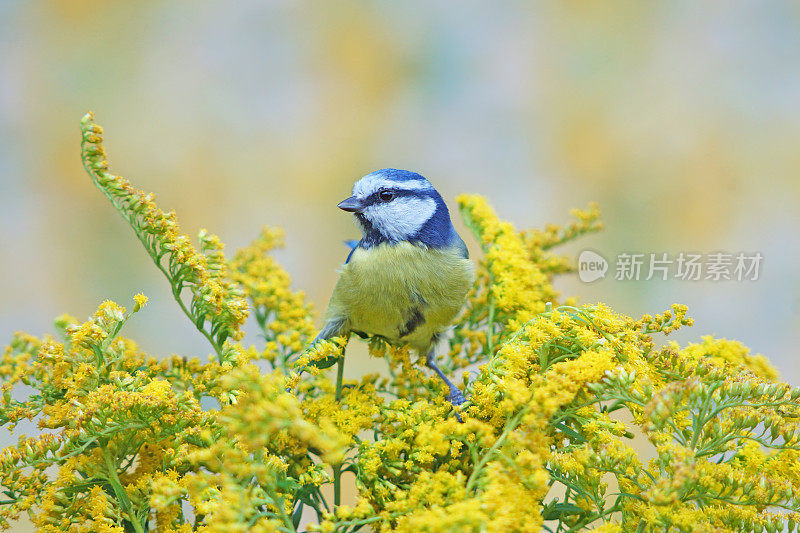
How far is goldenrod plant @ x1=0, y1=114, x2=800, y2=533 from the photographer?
496mm

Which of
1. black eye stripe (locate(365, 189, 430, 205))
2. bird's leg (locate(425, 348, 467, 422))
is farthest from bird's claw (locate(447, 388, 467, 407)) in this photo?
black eye stripe (locate(365, 189, 430, 205))

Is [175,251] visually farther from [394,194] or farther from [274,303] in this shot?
[394,194]

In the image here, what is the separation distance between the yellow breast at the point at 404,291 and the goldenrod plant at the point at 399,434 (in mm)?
197

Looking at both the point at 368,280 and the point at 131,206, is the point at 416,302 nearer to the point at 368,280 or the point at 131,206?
the point at 368,280

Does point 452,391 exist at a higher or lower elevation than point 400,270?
lower

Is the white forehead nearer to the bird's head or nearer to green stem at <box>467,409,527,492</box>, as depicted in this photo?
the bird's head

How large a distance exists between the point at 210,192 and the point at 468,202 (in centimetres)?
106

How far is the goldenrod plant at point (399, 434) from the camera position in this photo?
1.63ft

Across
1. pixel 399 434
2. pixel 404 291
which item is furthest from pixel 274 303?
pixel 399 434

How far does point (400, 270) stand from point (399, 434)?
338 mm

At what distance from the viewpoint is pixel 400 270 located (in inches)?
35.6

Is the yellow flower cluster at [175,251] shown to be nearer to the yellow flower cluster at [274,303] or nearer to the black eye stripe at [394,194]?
the yellow flower cluster at [274,303]

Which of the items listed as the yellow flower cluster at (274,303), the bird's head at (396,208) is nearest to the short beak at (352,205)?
the bird's head at (396,208)

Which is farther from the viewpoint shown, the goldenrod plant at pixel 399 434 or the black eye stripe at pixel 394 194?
the black eye stripe at pixel 394 194
